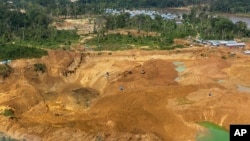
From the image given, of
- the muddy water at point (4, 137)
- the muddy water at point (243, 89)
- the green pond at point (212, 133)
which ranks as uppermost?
the muddy water at point (243, 89)

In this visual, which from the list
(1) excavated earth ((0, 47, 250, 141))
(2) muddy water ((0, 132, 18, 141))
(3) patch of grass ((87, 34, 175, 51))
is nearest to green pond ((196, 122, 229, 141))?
(1) excavated earth ((0, 47, 250, 141))

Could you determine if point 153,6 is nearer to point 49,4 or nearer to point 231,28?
point 49,4

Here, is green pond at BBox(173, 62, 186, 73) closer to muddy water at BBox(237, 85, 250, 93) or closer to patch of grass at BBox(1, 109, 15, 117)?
muddy water at BBox(237, 85, 250, 93)

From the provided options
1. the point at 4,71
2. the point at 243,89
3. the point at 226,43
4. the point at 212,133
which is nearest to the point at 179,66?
the point at 243,89

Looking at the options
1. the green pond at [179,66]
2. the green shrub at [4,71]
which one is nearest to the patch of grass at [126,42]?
the green pond at [179,66]

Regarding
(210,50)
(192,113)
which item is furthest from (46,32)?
(192,113)

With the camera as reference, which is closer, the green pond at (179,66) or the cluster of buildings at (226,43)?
the green pond at (179,66)

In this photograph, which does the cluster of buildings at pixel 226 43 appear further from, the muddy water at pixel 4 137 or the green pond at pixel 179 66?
the muddy water at pixel 4 137
